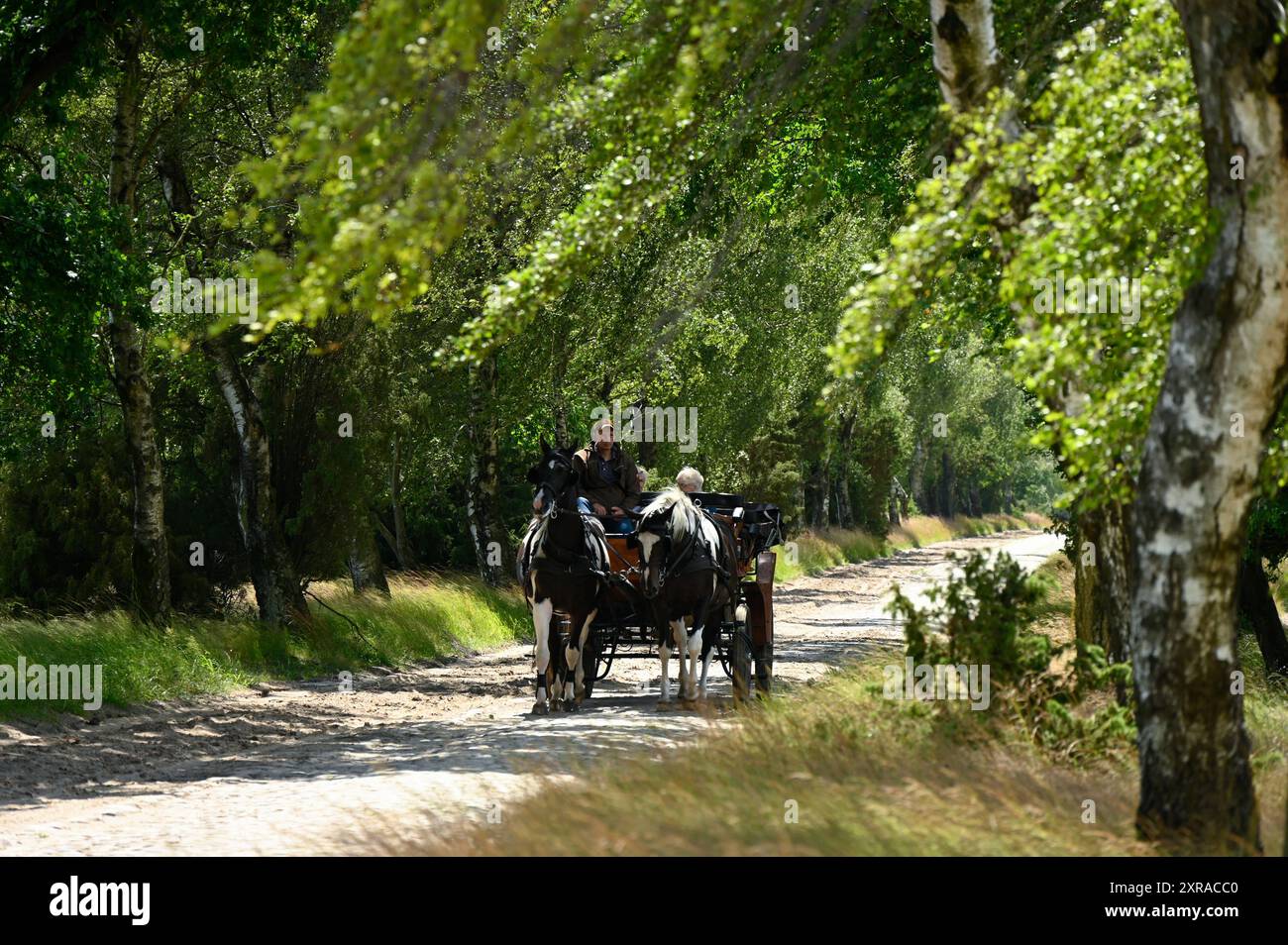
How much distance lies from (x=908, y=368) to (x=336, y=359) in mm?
38645

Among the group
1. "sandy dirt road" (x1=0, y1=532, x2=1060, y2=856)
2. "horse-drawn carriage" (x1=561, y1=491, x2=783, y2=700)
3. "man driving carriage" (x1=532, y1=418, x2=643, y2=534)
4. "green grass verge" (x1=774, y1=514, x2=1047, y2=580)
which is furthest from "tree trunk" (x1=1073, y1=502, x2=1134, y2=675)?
"green grass verge" (x1=774, y1=514, x2=1047, y2=580)

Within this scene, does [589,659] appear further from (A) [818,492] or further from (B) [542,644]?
(A) [818,492]

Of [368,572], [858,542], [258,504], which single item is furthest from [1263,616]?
[858,542]

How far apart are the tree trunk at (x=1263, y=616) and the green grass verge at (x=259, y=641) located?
1140 centimetres

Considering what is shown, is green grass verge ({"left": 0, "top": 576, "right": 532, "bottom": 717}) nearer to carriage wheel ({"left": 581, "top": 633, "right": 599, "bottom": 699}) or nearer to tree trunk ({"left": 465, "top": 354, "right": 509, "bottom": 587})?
tree trunk ({"left": 465, "top": 354, "right": 509, "bottom": 587})

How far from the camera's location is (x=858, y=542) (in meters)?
59.2

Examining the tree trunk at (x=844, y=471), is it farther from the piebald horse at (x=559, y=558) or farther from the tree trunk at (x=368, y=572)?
the piebald horse at (x=559, y=558)

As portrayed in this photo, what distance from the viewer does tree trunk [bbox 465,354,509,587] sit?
2783 cm

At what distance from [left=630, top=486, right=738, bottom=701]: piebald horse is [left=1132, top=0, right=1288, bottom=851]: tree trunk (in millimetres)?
7236

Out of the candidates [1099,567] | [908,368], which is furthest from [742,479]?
[1099,567]

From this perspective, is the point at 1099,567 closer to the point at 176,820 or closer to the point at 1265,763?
the point at 1265,763

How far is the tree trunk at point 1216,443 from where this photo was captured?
716 centimetres

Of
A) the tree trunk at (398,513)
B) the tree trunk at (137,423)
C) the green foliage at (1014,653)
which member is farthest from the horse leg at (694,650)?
the tree trunk at (398,513)

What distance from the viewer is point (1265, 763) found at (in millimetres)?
9789
